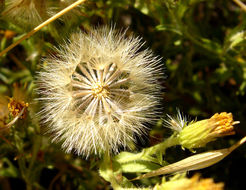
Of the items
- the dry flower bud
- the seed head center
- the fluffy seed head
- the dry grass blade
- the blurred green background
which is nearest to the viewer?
the dry flower bud

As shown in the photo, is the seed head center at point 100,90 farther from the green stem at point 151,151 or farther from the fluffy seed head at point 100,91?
the green stem at point 151,151

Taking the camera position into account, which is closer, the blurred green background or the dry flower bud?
the dry flower bud

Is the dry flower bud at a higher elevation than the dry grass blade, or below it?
higher

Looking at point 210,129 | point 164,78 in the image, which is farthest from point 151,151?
point 164,78

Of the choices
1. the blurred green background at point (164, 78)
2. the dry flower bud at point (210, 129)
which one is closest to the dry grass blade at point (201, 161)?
the dry flower bud at point (210, 129)

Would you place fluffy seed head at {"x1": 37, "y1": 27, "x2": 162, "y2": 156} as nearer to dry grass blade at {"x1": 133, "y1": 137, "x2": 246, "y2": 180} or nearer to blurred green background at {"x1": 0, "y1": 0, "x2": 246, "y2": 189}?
blurred green background at {"x1": 0, "y1": 0, "x2": 246, "y2": 189}

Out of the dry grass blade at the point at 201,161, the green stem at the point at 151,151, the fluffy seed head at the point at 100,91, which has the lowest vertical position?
the dry grass blade at the point at 201,161

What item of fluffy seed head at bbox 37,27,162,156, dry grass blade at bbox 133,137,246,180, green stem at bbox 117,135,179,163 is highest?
fluffy seed head at bbox 37,27,162,156

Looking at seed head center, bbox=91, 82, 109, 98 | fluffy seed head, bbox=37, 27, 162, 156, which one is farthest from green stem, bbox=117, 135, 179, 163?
seed head center, bbox=91, 82, 109, 98
